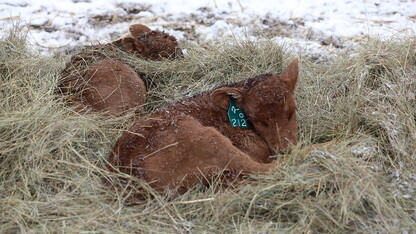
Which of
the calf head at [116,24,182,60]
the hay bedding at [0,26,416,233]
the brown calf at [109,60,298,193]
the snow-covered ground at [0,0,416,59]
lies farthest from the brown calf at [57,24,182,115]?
the brown calf at [109,60,298,193]

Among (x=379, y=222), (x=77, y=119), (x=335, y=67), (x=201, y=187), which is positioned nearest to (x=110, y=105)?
(x=77, y=119)

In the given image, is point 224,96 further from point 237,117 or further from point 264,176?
point 264,176

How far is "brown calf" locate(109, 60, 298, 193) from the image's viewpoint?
16.6 ft

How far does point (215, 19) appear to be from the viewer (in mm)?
8883

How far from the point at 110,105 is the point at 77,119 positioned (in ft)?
2.58

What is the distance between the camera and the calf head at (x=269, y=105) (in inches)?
214

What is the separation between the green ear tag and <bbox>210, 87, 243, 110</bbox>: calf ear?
4 centimetres

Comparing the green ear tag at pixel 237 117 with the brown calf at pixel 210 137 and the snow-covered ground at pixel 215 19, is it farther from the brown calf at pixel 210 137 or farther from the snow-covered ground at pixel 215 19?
the snow-covered ground at pixel 215 19

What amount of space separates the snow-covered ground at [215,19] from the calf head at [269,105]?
248 cm

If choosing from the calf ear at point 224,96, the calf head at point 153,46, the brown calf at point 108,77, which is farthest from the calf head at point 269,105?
the calf head at point 153,46

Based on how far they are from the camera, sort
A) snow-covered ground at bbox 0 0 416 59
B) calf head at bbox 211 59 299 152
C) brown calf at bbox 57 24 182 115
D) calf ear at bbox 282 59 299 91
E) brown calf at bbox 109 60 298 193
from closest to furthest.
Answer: brown calf at bbox 109 60 298 193 → calf head at bbox 211 59 299 152 → calf ear at bbox 282 59 299 91 → brown calf at bbox 57 24 182 115 → snow-covered ground at bbox 0 0 416 59

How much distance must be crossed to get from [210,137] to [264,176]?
0.52 metres

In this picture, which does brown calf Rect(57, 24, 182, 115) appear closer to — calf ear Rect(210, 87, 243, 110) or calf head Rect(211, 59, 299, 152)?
calf ear Rect(210, 87, 243, 110)

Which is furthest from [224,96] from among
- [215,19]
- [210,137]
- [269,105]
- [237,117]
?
[215,19]
